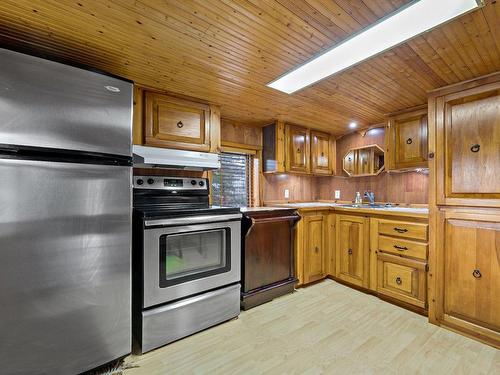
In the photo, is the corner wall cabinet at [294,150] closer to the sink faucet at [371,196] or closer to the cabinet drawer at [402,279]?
the sink faucet at [371,196]

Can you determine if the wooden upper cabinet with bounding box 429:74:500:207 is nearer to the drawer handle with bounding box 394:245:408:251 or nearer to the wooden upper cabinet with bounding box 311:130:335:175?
the drawer handle with bounding box 394:245:408:251

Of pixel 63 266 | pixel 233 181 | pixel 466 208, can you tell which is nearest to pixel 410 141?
pixel 466 208

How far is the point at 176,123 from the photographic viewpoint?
2.44 meters

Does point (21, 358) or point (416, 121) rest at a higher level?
point (416, 121)

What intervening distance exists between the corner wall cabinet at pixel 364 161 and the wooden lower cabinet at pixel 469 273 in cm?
133

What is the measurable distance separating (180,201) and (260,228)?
855mm

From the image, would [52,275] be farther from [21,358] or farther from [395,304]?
[395,304]

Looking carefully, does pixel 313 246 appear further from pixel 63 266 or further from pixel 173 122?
pixel 63 266

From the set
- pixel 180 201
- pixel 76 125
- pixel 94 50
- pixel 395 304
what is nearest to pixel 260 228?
pixel 180 201

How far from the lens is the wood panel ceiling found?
133 centimetres

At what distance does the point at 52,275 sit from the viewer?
1.41 m

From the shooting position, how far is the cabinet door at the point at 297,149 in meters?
3.36

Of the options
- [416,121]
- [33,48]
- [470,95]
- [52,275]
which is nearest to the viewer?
[52,275]

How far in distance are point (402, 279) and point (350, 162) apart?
71.5 inches
